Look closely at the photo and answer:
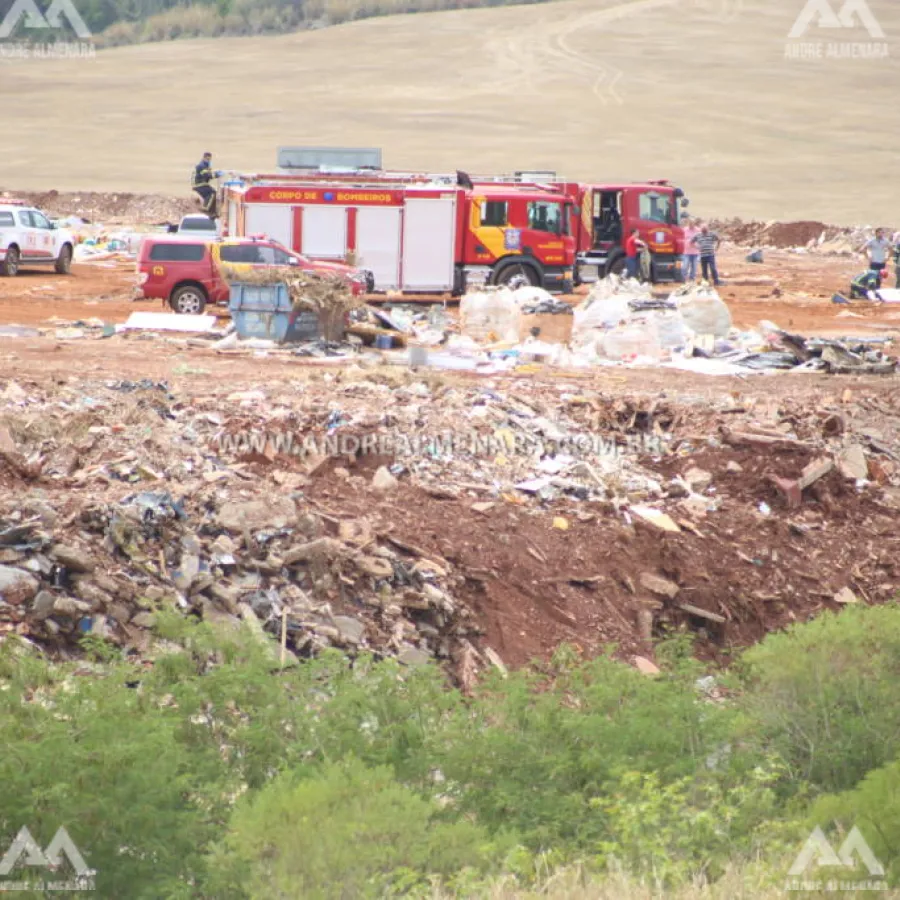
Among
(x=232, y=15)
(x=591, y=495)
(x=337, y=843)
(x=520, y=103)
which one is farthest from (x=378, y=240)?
(x=232, y=15)

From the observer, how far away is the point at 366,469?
48.6 ft

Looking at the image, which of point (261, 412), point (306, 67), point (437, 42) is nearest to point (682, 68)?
point (437, 42)

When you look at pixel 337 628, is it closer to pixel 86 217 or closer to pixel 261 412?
pixel 261 412

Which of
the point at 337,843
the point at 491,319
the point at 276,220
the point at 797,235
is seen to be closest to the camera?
the point at 337,843

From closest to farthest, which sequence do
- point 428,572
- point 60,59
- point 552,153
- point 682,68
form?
point 428,572
point 552,153
point 682,68
point 60,59

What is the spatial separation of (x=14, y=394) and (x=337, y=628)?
565cm

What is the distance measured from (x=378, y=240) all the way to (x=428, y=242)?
935 millimetres

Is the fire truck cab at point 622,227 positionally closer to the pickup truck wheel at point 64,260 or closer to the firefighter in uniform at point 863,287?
the firefighter in uniform at point 863,287

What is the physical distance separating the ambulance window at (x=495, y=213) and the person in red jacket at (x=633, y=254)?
4.15 metres

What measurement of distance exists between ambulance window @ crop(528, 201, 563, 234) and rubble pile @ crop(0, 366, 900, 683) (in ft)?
33.1

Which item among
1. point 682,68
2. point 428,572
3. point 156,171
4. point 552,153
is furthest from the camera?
point 682,68

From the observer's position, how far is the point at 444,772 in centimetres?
788

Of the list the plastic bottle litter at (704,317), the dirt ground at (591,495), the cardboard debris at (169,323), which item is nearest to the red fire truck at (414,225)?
the cardboard debris at (169,323)

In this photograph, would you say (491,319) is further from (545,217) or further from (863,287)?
(863,287)
